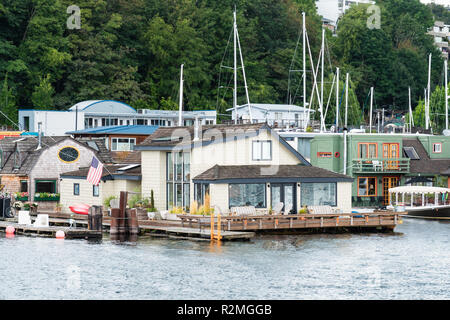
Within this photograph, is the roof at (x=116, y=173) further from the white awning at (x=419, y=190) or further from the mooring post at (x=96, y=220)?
the white awning at (x=419, y=190)

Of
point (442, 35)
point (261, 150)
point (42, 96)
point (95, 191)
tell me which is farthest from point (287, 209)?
point (442, 35)

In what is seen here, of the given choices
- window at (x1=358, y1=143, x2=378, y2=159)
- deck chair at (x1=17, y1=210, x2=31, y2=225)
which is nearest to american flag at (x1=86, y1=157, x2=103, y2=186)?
deck chair at (x1=17, y1=210, x2=31, y2=225)

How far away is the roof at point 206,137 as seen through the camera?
53406mm

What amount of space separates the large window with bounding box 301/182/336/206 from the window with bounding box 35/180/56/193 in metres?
18.8

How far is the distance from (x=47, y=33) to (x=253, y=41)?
29.9 meters

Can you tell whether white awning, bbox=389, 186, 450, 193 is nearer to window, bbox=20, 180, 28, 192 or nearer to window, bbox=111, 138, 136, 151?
window, bbox=111, 138, 136, 151

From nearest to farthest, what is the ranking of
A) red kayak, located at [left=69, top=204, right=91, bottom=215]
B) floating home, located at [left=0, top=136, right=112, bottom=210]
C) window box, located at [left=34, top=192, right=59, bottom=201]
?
1. red kayak, located at [left=69, top=204, right=91, bottom=215]
2. window box, located at [left=34, top=192, right=59, bottom=201]
3. floating home, located at [left=0, top=136, right=112, bottom=210]

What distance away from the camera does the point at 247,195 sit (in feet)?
169

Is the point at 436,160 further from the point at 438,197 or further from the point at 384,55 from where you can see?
the point at 384,55

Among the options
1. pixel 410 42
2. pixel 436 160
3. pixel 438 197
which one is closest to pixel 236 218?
pixel 438 197

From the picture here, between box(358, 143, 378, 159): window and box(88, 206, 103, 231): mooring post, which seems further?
box(358, 143, 378, 159): window

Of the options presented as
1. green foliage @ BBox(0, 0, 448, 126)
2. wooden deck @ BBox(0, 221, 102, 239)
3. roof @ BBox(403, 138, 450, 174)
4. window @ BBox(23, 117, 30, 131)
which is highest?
green foliage @ BBox(0, 0, 448, 126)

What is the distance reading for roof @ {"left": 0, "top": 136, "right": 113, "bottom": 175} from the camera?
62.6 meters

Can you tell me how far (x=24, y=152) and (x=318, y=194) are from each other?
2227 centimetres
